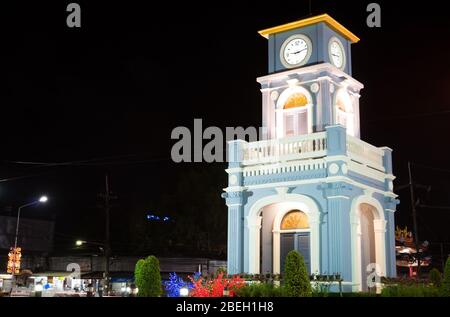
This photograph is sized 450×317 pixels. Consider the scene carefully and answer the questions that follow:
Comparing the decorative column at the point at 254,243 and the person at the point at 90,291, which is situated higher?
the decorative column at the point at 254,243

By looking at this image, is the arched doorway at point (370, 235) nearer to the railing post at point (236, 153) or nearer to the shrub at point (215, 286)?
the railing post at point (236, 153)

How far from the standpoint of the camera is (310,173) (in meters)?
21.9

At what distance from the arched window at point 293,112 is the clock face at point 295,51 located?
1.12 m

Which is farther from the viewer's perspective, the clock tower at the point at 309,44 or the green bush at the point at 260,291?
the clock tower at the point at 309,44

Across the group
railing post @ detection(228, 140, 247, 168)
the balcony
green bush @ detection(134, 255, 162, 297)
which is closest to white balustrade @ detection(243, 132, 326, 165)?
the balcony

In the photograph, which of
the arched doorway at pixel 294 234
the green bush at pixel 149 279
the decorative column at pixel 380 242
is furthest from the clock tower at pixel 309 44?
the green bush at pixel 149 279

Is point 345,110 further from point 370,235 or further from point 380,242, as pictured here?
point 380,242

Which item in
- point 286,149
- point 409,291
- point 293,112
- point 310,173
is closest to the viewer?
point 409,291

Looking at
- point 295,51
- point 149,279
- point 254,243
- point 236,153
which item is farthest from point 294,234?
point 295,51

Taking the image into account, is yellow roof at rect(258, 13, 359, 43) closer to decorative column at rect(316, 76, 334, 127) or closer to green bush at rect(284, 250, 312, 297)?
decorative column at rect(316, 76, 334, 127)

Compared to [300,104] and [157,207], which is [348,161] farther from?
[157,207]

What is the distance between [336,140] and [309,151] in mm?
1138

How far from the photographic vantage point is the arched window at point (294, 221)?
23344 mm
